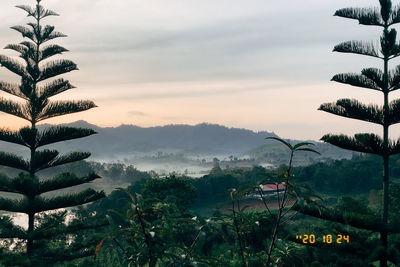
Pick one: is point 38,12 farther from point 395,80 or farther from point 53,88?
point 395,80

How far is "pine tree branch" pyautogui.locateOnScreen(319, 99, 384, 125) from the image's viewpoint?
9.23m

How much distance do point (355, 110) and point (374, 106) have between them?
0.44 metres

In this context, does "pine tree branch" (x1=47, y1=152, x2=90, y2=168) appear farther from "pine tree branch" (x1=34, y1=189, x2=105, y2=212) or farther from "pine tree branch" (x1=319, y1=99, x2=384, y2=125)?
"pine tree branch" (x1=319, y1=99, x2=384, y2=125)

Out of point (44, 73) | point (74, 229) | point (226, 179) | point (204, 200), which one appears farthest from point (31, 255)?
point (226, 179)

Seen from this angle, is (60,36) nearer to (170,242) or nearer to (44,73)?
(44,73)

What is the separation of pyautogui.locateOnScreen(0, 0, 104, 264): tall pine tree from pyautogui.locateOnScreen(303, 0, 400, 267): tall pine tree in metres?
7.48

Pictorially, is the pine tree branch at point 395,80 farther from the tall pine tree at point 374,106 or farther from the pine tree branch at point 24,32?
the pine tree branch at point 24,32

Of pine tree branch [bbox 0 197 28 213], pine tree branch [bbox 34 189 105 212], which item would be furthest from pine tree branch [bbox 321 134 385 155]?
pine tree branch [bbox 0 197 28 213]

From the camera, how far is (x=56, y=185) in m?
12.3

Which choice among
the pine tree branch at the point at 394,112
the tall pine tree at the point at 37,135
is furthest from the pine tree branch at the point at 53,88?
the pine tree branch at the point at 394,112

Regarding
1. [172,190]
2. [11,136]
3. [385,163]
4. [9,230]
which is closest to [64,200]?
[9,230]

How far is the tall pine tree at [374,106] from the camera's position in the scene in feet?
29.4

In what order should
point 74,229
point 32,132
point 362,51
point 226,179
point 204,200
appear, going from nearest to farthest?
point 362,51 < point 32,132 < point 74,229 < point 204,200 < point 226,179

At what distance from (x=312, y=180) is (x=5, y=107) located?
5946cm
